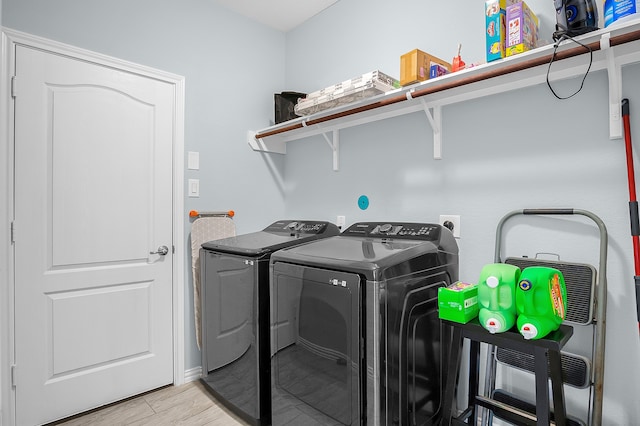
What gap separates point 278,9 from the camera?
282 cm

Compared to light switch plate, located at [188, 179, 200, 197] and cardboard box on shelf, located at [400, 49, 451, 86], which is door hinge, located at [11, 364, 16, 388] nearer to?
light switch plate, located at [188, 179, 200, 197]

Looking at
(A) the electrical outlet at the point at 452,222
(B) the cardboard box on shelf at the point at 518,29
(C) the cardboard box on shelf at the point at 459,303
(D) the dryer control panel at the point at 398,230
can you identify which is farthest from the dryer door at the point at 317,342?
(B) the cardboard box on shelf at the point at 518,29

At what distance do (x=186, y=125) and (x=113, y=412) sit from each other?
6.34 ft

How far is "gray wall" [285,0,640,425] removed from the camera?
4.80 ft

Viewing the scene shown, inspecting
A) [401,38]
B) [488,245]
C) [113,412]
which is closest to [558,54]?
[488,245]

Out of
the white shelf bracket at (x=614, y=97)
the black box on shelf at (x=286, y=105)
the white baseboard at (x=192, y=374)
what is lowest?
the white baseboard at (x=192, y=374)

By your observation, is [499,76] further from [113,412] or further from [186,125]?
[113,412]

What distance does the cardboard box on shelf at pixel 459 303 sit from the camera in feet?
4.25

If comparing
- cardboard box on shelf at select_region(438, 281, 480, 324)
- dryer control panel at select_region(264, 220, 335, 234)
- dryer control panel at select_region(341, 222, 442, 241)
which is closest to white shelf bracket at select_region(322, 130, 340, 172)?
dryer control panel at select_region(264, 220, 335, 234)

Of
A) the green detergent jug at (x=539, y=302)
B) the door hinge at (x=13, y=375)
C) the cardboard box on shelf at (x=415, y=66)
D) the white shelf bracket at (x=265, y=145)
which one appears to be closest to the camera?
the green detergent jug at (x=539, y=302)

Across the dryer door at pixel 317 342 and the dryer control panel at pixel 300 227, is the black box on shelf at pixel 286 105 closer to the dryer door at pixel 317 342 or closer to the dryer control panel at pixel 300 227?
the dryer control panel at pixel 300 227

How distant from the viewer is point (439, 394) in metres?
1.78

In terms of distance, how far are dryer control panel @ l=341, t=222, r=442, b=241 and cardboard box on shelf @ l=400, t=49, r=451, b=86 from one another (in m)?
0.76

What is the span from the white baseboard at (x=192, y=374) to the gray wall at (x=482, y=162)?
1.45 metres
